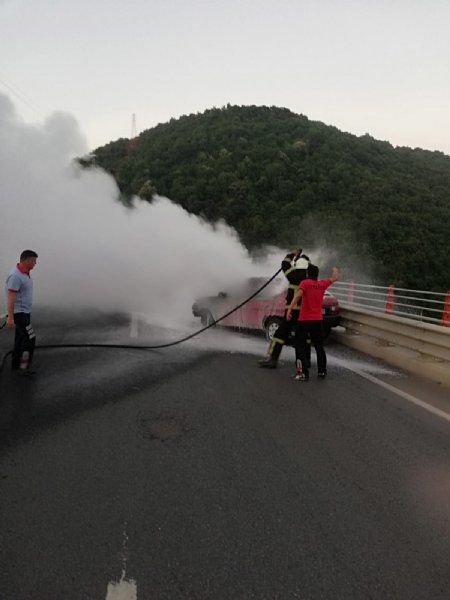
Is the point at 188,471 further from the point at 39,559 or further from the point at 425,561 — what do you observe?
the point at 425,561

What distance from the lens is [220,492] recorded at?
3.58 m

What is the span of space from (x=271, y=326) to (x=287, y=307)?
9.36 ft

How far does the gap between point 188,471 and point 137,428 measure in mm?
1123

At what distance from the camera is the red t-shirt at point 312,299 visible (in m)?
7.24

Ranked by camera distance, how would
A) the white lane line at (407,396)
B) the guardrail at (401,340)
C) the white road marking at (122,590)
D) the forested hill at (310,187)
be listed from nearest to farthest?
1. the white road marking at (122,590)
2. the white lane line at (407,396)
3. the guardrail at (401,340)
4. the forested hill at (310,187)

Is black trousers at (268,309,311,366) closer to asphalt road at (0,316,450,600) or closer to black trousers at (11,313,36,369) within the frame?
asphalt road at (0,316,450,600)

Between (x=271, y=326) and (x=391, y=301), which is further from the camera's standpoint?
(x=391, y=301)

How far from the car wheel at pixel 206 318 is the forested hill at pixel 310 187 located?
64.5 feet

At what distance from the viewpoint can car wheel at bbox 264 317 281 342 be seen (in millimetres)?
10453

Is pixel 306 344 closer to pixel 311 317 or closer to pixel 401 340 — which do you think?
pixel 311 317

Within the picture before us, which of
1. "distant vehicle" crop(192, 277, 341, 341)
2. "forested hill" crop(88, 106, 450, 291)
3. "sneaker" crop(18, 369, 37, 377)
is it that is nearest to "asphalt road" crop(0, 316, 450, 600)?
"sneaker" crop(18, 369, 37, 377)

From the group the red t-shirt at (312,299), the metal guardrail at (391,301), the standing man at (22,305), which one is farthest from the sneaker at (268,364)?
the metal guardrail at (391,301)

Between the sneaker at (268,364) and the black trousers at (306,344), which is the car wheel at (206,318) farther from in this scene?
the black trousers at (306,344)

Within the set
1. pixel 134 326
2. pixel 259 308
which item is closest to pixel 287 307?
pixel 259 308
